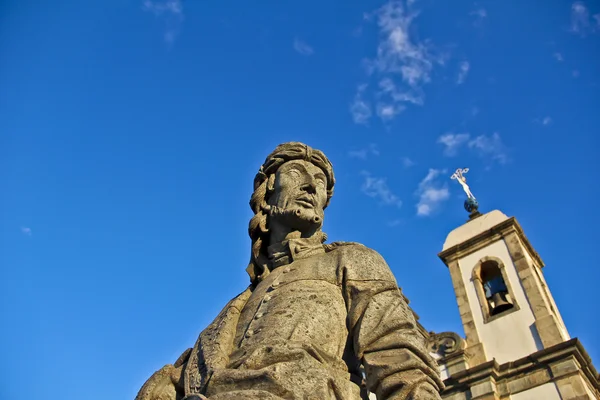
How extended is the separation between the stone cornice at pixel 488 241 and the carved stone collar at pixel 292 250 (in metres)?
15.3

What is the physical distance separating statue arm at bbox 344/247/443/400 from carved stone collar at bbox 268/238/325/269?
42cm

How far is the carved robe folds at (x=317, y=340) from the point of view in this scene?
2400 mm

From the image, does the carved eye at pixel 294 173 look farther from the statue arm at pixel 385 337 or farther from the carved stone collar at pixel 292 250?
the statue arm at pixel 385 337

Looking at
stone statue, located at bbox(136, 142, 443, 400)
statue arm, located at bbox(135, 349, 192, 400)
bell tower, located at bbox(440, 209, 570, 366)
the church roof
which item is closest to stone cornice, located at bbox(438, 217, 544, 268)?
bell tower, located at bbox(440, 209, 570, 366)

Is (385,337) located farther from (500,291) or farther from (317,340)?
(500,291)

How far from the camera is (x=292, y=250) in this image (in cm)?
364

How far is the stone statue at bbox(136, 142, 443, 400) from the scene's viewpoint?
242cm

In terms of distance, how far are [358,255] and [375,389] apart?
3.06 feet

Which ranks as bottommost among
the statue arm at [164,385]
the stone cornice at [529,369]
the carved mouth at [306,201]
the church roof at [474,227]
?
the statue arm at [164,385]

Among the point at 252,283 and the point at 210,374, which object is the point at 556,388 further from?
the point at 210,374

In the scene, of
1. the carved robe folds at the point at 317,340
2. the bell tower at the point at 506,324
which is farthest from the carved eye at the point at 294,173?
the bell tower at the point at 506,324

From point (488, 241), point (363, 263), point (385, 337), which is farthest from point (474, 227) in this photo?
point (385, 337)

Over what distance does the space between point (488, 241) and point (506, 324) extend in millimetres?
3211

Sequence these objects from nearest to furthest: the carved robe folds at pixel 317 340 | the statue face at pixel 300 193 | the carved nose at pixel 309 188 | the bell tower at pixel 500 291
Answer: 1. the carved robe folds at pixel 317 340
2. the statue face at pixel 300 193
3. the carved nose at pixel 309 188
4. the bell tower at pixel 500 291
